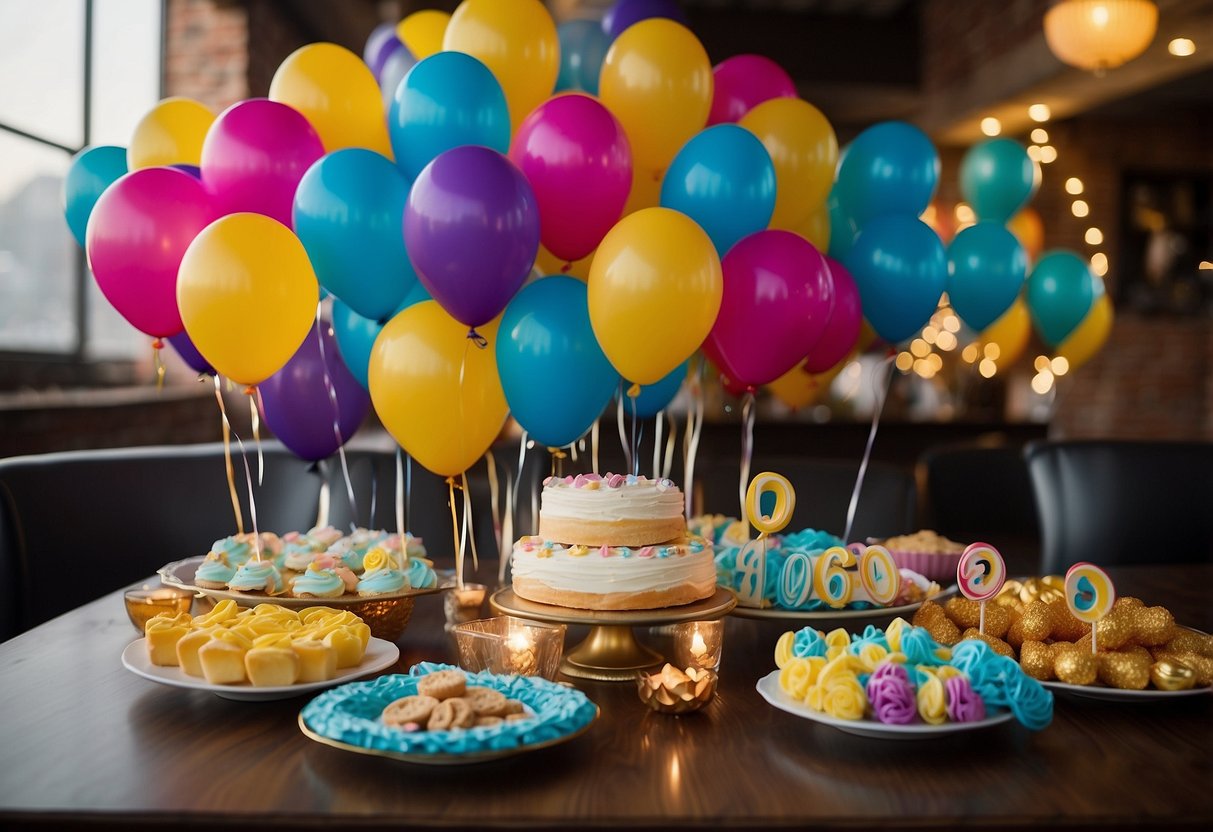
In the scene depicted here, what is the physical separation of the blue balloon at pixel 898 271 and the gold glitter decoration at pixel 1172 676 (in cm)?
87

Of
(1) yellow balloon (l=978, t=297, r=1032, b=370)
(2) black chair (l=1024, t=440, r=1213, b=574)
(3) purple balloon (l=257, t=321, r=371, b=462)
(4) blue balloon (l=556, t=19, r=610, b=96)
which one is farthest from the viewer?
(1) yellow balloon (l=978, t=297, r=1032, b=370)

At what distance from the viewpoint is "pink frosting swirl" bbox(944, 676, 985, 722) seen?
1.06 m

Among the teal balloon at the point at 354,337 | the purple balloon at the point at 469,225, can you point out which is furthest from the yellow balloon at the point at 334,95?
the purple balloon at the point at 469,225

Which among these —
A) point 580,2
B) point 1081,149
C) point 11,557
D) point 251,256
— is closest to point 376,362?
point 251,256

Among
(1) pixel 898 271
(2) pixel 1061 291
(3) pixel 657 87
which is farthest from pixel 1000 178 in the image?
(3) pixel 657 87

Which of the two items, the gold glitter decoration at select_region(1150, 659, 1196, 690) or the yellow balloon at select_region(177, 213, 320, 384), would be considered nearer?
the gold glitter decoration at select_region(1150, 659, 1196, 690)

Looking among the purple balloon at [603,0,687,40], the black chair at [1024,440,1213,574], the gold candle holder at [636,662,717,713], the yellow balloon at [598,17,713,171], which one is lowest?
the gold candle holder at [636,662,717,713]

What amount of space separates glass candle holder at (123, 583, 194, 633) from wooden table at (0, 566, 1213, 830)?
0.18m

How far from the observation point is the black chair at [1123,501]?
245 cm

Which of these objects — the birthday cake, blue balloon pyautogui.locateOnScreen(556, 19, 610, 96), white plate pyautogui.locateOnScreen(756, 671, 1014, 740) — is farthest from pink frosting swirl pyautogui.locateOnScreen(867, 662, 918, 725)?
blue balloon pyautogui.locateOnScreen(556, 19, 610, 96)

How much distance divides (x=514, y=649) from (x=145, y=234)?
0.84 metres

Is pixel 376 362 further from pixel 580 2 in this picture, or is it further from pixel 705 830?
pixel 580 2

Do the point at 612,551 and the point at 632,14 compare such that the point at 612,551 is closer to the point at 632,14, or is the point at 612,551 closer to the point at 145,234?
the point at 145,234

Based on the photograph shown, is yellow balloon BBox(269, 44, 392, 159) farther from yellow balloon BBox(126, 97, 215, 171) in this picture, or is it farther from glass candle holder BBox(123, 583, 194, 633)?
glass candle holder BBox(123, 583, 194, 633)
